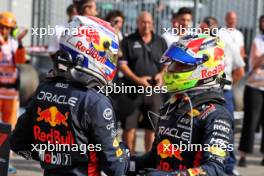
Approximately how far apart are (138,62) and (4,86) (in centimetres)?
Answer: 164

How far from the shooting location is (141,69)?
26.8 ft

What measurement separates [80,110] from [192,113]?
676mm

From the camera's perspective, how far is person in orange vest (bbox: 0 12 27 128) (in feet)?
27.1

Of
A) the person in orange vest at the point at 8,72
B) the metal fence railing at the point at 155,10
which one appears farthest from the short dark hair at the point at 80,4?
the metal fence railing at the point at 155,10

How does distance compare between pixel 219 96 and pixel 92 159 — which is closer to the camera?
pixel 92 159

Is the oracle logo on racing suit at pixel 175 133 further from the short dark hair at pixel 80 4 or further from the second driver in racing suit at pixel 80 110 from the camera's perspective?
the short dark hair at pixel 80 4

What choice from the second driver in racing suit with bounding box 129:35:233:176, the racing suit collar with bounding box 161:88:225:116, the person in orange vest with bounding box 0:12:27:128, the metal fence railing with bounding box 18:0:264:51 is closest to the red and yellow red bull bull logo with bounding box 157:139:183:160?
the second driver in racing suit with bounding box 129:35:233:176

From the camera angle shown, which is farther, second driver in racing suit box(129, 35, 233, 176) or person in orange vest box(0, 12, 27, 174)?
person in orange vest box(0, 12, 27, 174)

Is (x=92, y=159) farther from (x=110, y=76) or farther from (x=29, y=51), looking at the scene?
(x=29, y=51)

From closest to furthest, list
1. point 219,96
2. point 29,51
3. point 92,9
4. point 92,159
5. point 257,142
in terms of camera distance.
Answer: point 92,159, point 219,96, point 92,9, point 257,142, point 29,51

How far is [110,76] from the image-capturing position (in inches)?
151

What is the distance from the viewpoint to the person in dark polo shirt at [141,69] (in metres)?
8.15

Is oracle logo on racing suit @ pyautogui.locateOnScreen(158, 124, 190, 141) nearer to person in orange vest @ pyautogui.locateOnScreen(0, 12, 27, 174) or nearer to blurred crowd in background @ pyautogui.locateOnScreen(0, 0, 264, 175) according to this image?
blurred crowd in background @ pyautogui.locateOnScreen(0, 0, 264, 175)

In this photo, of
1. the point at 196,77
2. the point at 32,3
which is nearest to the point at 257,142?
the point at 32,3
